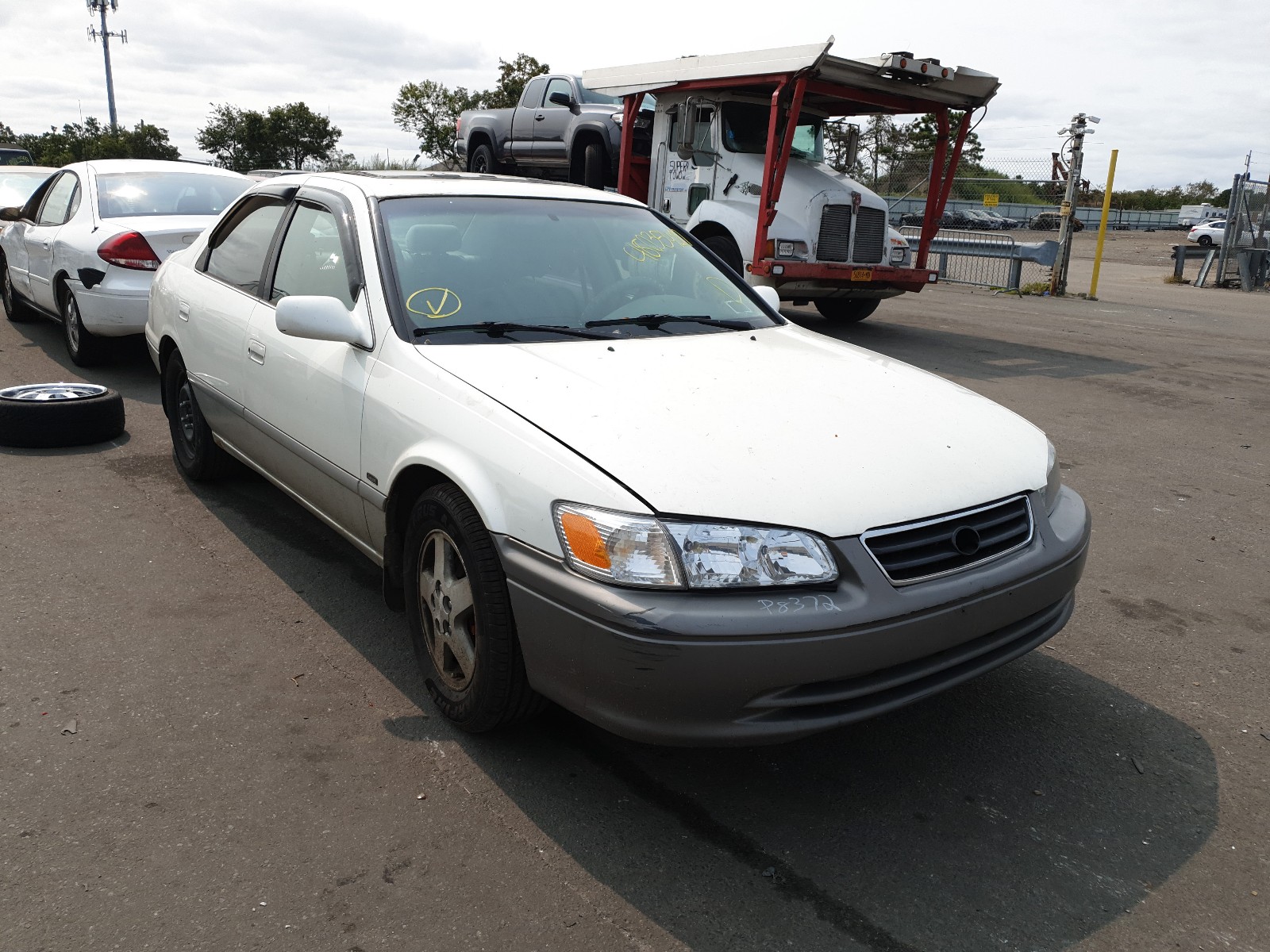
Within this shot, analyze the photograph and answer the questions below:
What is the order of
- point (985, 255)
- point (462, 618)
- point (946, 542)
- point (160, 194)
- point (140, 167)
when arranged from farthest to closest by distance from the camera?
point (985, 255)
point (140, 167)
point (160, 194)
point (462, 618)
point (946, 542)

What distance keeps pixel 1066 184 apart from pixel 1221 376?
8.28 meters

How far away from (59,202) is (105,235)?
4.98 feet

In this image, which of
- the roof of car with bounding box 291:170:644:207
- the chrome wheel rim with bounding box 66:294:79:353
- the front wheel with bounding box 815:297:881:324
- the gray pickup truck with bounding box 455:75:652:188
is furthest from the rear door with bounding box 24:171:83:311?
the front wheel with bounding box 815:297:881:324

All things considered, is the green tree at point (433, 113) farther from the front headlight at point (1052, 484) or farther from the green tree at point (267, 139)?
the front headlight at point (1052, 484)

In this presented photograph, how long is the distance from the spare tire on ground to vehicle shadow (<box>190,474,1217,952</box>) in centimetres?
341

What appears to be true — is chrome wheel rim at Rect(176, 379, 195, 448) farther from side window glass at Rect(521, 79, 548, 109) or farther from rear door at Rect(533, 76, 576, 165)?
side window glass at Rect(521, 79, 548, 109)

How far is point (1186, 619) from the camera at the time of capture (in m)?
4.02

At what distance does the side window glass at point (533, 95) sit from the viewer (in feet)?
54.4

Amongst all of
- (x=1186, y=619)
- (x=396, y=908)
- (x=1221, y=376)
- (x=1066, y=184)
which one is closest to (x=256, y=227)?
(x=396, y=908)

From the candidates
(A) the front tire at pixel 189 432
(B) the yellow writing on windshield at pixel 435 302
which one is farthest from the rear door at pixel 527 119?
(B) the yellow writing on windshield at pixel 435 302

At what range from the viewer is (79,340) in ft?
25.8

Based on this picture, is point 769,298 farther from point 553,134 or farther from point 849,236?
point 553,134

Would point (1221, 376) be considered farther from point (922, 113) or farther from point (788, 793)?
point (788, 793)

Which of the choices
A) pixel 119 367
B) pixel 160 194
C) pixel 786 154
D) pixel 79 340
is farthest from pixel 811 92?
pixel 79 340
